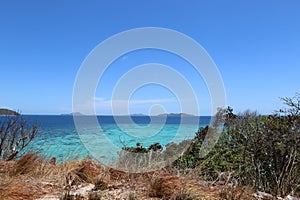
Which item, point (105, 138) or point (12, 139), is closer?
point (12, 139)

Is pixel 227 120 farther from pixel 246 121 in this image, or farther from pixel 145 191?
pixel 145 191

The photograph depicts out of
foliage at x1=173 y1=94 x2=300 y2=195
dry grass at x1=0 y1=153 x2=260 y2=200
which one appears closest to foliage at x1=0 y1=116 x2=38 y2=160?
dry grass at x1=0 y1=153 x2=260 y2=200

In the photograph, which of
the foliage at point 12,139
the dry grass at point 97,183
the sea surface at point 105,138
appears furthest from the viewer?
the foliage at point 12,139

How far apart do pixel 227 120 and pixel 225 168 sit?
1.22 meters

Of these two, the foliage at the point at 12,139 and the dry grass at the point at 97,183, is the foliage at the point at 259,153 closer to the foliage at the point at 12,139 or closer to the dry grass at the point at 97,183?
the dry grass at the point at 97,183

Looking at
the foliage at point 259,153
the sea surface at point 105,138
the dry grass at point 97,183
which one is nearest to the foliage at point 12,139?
the sea surface at point 105,138

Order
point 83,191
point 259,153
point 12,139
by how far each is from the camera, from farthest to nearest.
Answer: point 12,139 < point 259,153 < point 83,191

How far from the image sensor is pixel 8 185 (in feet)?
10.4

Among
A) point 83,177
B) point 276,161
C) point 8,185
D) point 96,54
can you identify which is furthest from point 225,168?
point 8,185

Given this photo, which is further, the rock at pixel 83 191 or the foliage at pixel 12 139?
the foliage at pixel 12 139

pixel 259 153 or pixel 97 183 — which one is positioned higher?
pixel 259 153

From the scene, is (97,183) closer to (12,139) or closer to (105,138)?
(12,139)

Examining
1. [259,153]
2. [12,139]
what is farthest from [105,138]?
[259,153]

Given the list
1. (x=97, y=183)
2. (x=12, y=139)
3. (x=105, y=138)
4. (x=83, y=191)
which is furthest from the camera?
(x=105, y=138)
